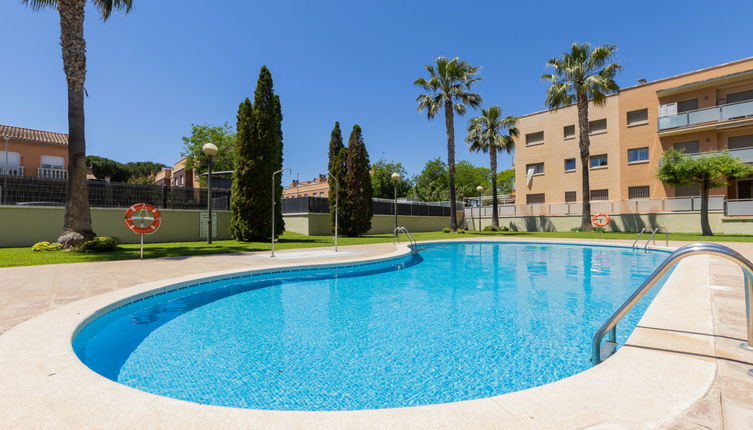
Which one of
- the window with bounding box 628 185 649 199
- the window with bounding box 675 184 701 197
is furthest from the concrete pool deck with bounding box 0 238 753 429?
the window with bounding box 628 185 649 199

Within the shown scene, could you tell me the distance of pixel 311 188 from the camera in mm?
65125

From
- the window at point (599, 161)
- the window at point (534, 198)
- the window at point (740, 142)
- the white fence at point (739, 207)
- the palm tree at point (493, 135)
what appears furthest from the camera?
the window at point (534, 198)

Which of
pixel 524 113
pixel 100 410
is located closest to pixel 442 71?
pixel 524 113

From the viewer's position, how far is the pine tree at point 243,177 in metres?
17.5

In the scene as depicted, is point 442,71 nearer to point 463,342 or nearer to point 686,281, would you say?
point 686,281

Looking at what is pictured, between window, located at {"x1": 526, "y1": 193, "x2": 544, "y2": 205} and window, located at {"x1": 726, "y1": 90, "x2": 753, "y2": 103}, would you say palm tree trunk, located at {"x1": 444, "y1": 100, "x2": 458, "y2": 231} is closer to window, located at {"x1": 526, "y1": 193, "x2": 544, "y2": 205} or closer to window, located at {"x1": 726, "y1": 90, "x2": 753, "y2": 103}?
window, located at {"x1": 526, "y1": 193, "x2": 544, "y2": 205}

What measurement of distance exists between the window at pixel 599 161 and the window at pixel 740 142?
7.37 meters

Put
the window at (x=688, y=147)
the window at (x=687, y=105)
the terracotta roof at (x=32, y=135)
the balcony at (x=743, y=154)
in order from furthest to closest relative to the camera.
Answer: the terracotta roof at (x=32, y=135), the window at (x=687, y=105), the window at (x=688, y=147), the balcony at (x=743, y=154)

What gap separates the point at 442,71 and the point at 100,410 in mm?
28740

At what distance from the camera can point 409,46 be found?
24.7 m

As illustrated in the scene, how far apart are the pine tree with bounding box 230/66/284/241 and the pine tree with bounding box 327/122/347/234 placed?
5392mm

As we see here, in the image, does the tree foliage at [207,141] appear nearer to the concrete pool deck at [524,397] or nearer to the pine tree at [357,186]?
the pine tree at [357,186]

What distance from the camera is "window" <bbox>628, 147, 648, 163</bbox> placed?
87.2 ft

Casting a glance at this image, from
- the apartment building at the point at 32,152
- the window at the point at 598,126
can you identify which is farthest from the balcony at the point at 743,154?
the apartment building at the point at 32,152
